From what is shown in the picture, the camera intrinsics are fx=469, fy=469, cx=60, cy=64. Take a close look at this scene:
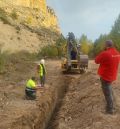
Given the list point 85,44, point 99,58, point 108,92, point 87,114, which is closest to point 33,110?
point 87,114

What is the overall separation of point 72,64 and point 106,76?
18.3 meters

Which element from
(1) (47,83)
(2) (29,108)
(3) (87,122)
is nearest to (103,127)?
(3) (87,122)

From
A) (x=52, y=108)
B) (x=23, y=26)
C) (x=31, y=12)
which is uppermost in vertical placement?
(x=31, y=12)

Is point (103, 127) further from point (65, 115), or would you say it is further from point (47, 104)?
point (47, 104)

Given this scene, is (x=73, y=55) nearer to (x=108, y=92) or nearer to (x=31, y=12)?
(x=108, y=92)

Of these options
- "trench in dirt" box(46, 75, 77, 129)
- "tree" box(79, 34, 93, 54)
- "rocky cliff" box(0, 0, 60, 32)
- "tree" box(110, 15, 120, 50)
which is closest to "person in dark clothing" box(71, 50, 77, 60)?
"trench in dirt" box(46, 75, 77, 129)

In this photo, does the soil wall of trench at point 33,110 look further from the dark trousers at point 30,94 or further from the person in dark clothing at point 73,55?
the person in dark clothing at point 73,55

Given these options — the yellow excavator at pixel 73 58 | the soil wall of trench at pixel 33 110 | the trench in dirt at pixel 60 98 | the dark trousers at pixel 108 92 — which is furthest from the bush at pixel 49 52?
the dark trousers at pixel 108 92

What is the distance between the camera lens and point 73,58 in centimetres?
3331

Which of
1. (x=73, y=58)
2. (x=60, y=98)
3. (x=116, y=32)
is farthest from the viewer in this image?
(x=116, y=32)

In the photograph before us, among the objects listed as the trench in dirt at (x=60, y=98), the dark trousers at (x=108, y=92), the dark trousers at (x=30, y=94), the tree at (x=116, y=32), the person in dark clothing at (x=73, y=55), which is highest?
the tree at (x=116, y=32)

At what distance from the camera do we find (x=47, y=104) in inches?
808

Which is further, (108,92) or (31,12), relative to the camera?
(31,12)

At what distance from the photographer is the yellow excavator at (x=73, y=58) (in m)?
32.5
